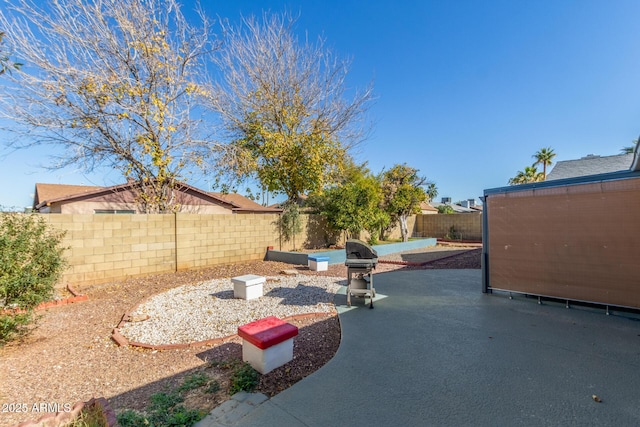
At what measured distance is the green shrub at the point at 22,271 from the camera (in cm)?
377

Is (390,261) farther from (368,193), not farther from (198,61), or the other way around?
(198,61)

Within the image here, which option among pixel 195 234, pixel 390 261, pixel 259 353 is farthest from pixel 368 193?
pixel 259 353

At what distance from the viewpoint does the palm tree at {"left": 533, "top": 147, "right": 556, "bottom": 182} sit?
27.7 m

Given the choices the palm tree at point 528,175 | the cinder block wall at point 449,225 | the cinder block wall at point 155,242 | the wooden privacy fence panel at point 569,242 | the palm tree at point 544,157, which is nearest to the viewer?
the wooden privacy fence panel at point 569,242

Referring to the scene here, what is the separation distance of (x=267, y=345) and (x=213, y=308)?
2.88 m

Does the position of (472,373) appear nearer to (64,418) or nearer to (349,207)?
(64,418)

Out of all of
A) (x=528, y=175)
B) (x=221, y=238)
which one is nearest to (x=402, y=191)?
(x=221, y=238)

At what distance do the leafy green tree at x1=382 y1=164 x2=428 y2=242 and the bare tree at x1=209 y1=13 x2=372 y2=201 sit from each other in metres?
4.76

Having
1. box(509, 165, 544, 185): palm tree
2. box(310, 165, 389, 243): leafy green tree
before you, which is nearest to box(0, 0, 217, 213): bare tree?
box(310, 165, 389, 243): leafy green tree

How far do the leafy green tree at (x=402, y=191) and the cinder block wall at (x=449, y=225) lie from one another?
5144 mm

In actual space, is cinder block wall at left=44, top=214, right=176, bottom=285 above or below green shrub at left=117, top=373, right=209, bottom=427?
above

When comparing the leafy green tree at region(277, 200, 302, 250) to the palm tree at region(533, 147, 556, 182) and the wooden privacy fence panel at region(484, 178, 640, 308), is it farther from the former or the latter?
the palm tree at region(533, 147, 556, 182)

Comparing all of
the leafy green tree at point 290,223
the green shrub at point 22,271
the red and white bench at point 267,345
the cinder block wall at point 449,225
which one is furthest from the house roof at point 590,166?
the green shrub at point 22,271

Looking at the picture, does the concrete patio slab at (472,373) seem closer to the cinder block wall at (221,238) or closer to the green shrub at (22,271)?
the green shrub at (22,271)
